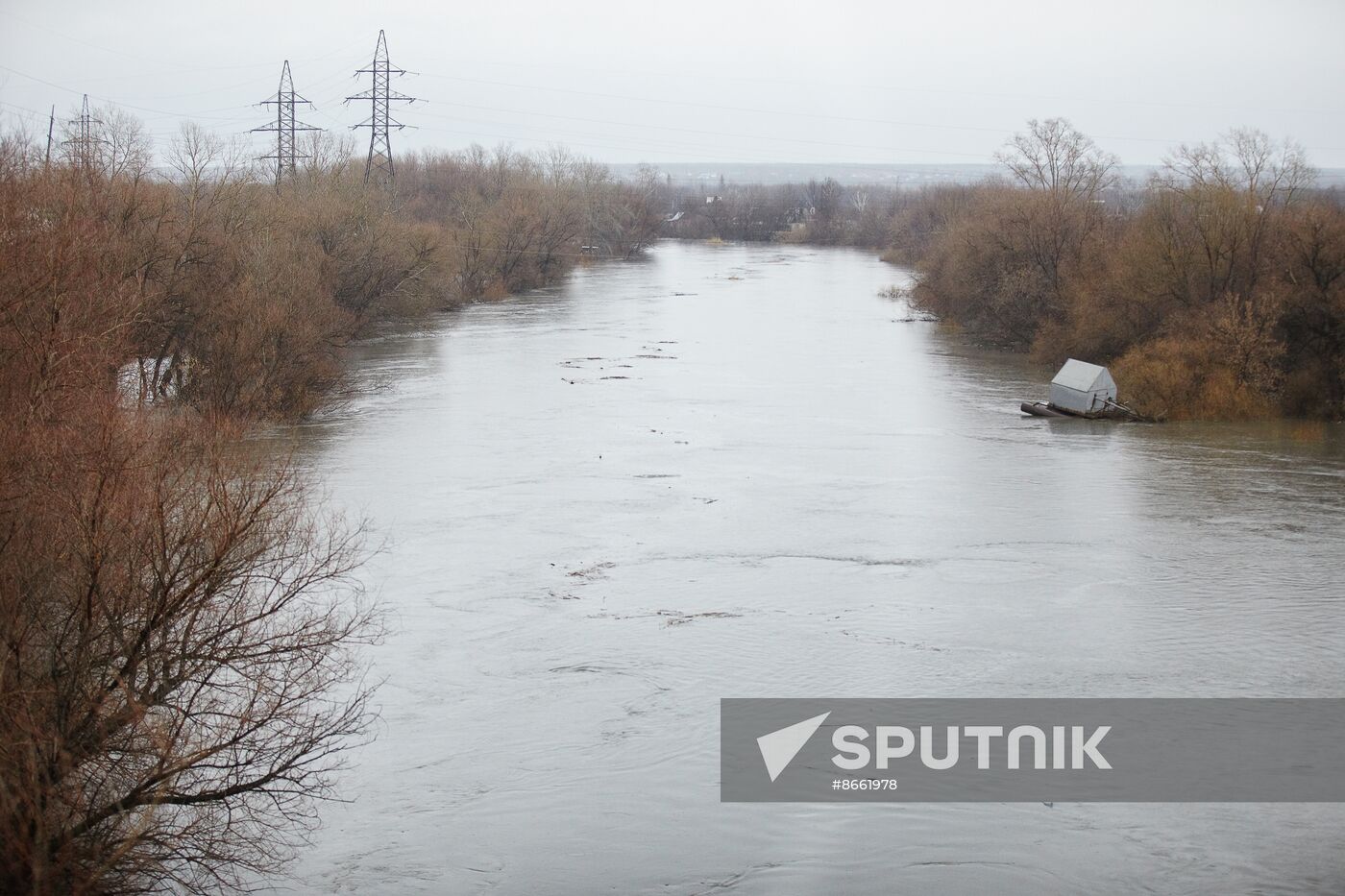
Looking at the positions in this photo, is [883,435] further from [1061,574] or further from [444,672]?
[444,672]

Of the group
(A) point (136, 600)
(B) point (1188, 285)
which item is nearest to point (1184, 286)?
(B) point (1188, 285)

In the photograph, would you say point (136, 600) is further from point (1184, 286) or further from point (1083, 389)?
point (1184, 286)

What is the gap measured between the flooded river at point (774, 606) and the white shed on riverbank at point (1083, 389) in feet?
2.04

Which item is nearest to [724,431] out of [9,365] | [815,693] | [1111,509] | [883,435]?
[883,435]

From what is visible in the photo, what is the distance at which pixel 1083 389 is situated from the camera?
28.6 metres

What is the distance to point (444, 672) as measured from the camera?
1354 centimetres

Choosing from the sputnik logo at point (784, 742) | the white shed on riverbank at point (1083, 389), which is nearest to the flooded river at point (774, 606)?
the sputnik logo at point (784, 742)

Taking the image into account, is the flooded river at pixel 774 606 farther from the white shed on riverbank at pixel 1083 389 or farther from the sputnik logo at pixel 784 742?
the white shed on riverbank at pixel 1083 389

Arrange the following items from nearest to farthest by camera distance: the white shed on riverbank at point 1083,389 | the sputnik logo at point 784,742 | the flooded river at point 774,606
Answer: the flooded river at point 774,606, the sputnik logo at point 784,742, the white shed on riverbank at point 1083,389

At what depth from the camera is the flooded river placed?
10.2 metres

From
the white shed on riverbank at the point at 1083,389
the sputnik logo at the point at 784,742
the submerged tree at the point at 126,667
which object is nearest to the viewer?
the submerged tree at the point at 126,667

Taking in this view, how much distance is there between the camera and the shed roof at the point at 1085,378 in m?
28.6

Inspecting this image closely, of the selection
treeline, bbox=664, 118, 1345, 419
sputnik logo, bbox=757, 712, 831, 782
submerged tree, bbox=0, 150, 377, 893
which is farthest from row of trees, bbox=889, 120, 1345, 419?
submerged tree, bbox=0, 150, 377, 893

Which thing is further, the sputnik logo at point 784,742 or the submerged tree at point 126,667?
the sputnik logo at point 784,742
